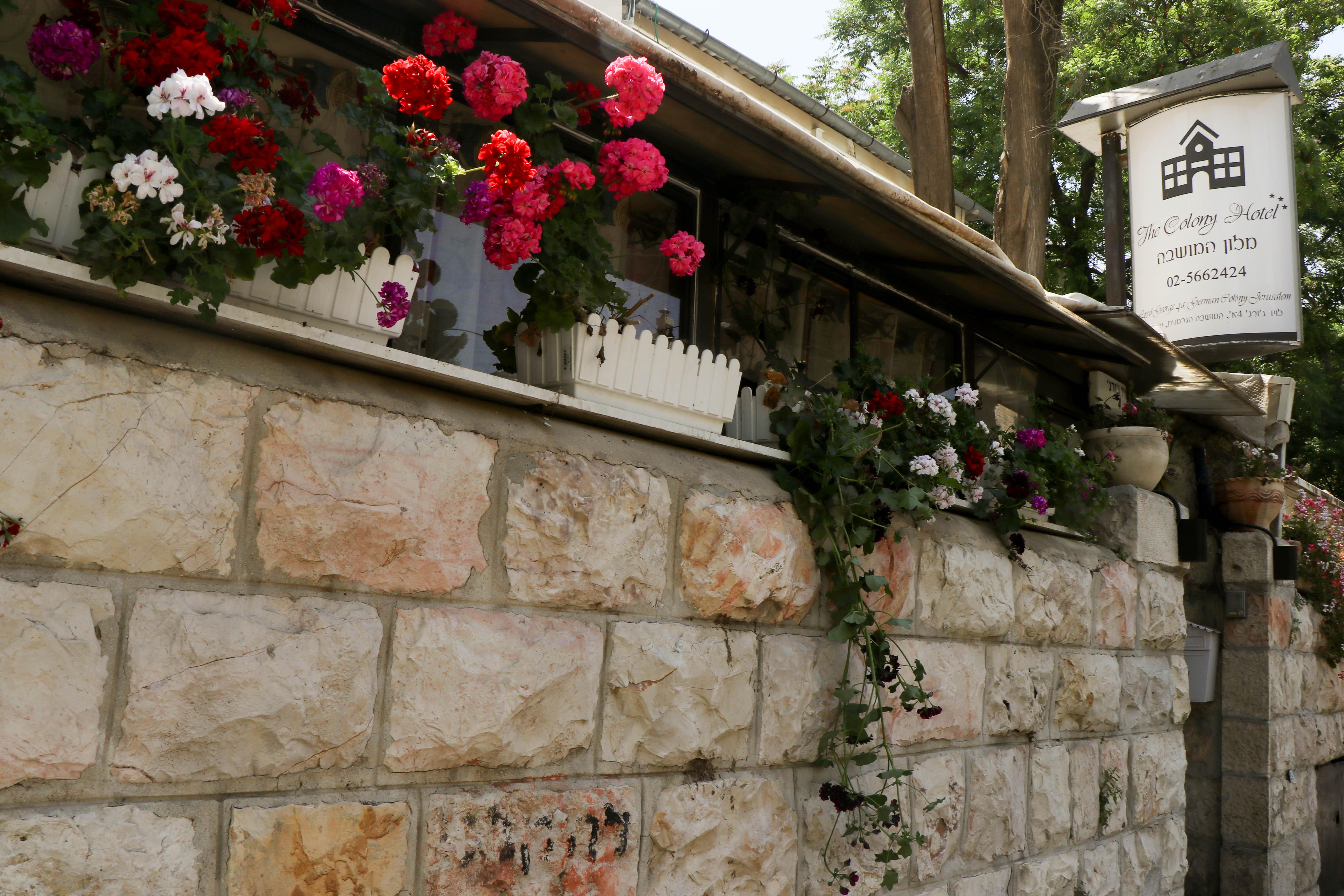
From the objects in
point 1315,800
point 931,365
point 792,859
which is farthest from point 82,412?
point 1315,800

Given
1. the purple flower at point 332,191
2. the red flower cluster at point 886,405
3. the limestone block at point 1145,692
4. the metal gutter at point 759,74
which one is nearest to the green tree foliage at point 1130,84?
the metal gutter at point 759,74

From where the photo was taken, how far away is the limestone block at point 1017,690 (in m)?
3.72

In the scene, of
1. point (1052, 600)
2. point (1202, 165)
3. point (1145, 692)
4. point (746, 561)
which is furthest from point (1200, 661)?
point (746, 561)

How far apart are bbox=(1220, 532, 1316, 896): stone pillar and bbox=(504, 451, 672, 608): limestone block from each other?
4.87m

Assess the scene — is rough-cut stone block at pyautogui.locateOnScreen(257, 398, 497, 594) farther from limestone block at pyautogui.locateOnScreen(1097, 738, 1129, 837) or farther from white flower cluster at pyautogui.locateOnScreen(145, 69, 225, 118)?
limestone block at pyautogui.locateOnScreen(1097, 738, 1129, 837)

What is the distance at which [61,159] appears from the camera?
1.70 metres

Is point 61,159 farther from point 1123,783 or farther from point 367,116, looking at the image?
point 1123,783

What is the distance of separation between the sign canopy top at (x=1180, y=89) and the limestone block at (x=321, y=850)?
6831 mm

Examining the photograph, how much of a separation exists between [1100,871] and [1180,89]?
500 cm

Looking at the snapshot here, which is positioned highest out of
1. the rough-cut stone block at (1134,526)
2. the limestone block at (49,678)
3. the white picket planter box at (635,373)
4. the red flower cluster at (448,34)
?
the red flower cluster at (448,34)

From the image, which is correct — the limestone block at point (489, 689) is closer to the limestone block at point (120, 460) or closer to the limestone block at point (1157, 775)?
the limestone block at point (120, 460)

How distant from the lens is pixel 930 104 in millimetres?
7516

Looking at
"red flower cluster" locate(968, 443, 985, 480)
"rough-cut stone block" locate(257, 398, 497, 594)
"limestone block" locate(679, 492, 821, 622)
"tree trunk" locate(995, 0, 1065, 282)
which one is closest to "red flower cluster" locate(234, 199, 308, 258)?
"rough-cut stone block" locate(257, 398, 497, 594)

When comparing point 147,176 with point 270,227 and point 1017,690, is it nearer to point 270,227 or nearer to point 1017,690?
point 270,227
